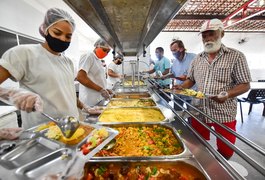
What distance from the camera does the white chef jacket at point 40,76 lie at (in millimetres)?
1364

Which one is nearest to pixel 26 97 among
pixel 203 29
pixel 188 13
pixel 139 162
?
pixel 139 162

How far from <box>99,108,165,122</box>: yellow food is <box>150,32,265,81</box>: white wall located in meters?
10.9

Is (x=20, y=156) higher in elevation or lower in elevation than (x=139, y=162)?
higher

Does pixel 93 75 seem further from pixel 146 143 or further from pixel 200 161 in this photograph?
pixel 200 161

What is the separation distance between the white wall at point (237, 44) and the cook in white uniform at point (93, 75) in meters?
10.1

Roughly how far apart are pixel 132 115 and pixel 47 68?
1.08m

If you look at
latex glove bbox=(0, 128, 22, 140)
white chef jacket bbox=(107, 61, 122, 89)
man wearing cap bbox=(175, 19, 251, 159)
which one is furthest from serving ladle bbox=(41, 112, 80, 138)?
white chef jacket bbox=(107, 61, 122, 89)

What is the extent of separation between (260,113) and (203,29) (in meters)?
5.80

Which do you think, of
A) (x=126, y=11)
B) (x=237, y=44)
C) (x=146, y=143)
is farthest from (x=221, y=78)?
(x=237, y=44)

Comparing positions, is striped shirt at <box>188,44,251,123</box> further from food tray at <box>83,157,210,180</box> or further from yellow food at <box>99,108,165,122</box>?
food tray at <box>83,157,210,180</box>

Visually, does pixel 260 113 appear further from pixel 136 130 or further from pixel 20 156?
pixel 20 156

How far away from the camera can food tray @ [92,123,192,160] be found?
1.07 metres

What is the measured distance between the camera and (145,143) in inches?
52.6

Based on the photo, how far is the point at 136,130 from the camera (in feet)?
5.19
